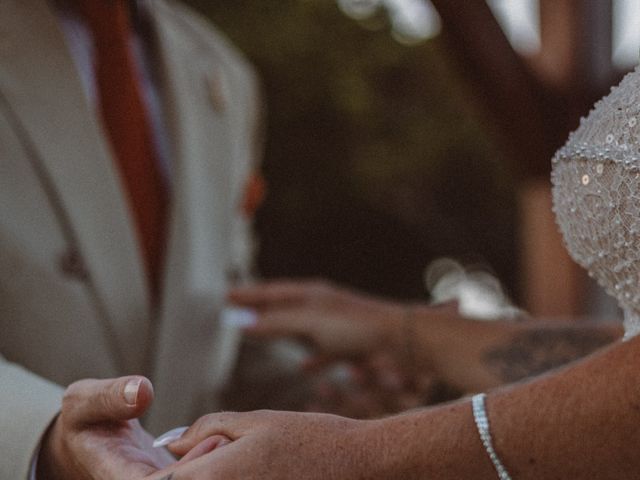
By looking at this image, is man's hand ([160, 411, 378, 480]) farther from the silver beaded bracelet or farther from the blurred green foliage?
the blurred green foliage

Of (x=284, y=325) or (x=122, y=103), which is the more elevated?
(x=122, y=103)

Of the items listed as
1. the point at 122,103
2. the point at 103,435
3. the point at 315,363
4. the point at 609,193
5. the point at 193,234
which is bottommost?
the point at 315,363

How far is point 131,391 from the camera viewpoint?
2.71ft

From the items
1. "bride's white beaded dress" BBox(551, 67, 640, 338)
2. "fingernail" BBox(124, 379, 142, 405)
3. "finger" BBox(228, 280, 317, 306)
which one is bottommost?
"finger" BBox(228, 280, 317, 306)

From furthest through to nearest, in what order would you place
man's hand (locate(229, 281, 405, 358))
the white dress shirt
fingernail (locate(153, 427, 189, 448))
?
man's hand (locate(229, 281, 405, 358))
the white dress shirt
fingernail (locate(153, 427, 189, 448))

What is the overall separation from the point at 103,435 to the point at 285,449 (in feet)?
0.69

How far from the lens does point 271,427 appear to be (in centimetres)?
78

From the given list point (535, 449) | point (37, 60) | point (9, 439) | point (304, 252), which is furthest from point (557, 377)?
point (304, 252)

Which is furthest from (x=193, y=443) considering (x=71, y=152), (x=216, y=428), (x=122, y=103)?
(x=122, y=103)

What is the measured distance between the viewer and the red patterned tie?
146 centimetres

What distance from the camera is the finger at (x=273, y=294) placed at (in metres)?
1.65

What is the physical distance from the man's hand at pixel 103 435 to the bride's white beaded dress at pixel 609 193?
0.48m

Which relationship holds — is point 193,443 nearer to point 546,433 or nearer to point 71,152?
point 546,433

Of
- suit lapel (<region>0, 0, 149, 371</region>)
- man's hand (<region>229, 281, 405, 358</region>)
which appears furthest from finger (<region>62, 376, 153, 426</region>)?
man's hand (<region>229, 281, 405, 358</region>)
